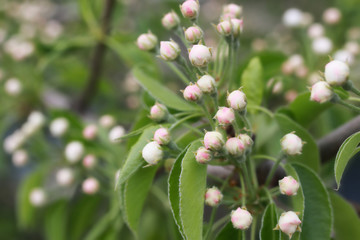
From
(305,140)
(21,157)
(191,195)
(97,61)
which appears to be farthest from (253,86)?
(21,157)

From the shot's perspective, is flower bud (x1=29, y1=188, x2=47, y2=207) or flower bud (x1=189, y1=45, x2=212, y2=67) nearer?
flower bud (x1=189, y1=45, x2=212, y2=67)

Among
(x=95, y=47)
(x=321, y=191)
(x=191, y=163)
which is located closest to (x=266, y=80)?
(x=321, y=191)

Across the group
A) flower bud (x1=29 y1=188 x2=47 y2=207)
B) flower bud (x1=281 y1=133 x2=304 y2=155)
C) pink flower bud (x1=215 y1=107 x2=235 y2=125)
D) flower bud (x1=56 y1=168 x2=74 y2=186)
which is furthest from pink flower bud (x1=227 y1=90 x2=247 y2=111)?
flower bud (x1=29 y1=188 x2=47 y2=207)

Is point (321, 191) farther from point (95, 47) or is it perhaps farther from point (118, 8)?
point (118, 8)

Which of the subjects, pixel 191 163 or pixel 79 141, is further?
pixel 79 141

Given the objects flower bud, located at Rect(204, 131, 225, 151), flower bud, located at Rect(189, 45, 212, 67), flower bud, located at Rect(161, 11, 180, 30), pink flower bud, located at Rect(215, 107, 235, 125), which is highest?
flower bud, located at Rect(189, 45, 212, 67)

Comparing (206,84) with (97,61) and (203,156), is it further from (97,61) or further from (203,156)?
(97,61)

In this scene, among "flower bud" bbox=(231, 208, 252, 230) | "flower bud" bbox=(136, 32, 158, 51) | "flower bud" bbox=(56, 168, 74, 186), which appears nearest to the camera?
"flower bud" bbox=(231, 208, 252, 230)

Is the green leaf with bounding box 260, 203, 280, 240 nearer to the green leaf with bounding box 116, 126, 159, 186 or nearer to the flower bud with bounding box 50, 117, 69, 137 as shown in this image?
the green leaf with bounding box 116, 126, 159, 186
